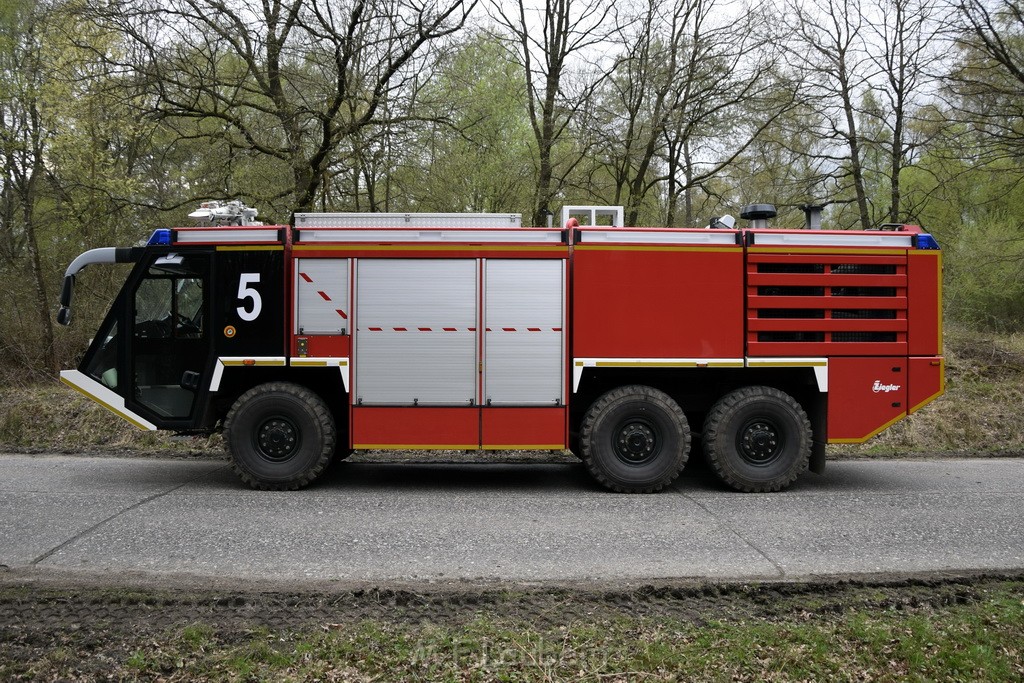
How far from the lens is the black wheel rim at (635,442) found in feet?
25.0

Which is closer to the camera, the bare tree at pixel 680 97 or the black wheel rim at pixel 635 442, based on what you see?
the black wheel rim at pixel 635 442

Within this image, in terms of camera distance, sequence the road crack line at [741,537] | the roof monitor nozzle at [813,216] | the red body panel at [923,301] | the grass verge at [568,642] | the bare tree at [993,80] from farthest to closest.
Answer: the bare tree at [993,80] → the roof monitor nozzle at [813,216] → the red body panel at [923,301] → the road crack line at [741,537] → the grass verge at [568,642]

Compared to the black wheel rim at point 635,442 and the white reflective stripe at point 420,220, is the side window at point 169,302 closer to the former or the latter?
the white reflective stripe at point 420,220

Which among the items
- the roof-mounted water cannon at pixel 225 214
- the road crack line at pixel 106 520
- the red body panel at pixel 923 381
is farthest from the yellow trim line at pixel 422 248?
the red body panel at pixel 923 381

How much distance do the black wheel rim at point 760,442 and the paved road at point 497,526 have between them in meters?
0.42

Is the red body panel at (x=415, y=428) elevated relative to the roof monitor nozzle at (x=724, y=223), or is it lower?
lower

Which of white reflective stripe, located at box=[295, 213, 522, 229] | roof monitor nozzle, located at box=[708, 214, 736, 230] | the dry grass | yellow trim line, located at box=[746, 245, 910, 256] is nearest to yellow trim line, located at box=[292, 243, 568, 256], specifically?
white reflective stripe, located at box=[295, 213, 522, 229]

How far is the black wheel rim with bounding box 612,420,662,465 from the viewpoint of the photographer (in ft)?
25.0

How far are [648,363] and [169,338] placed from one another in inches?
192

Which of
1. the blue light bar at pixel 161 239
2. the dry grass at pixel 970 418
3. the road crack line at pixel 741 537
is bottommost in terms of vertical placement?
the road crack line at pixel 741 537

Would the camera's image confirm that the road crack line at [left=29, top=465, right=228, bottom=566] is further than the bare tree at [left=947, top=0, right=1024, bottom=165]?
No

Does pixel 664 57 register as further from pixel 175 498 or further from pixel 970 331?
pixel 175 498

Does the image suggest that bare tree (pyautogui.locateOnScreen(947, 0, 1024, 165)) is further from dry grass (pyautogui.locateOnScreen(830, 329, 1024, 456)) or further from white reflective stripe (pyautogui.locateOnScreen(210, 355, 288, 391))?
white reflective stripe (pyautogui.locateOnScreen(210, 355, 288, 391))

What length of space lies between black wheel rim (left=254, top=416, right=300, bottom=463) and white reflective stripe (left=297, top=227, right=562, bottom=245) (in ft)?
6.00
